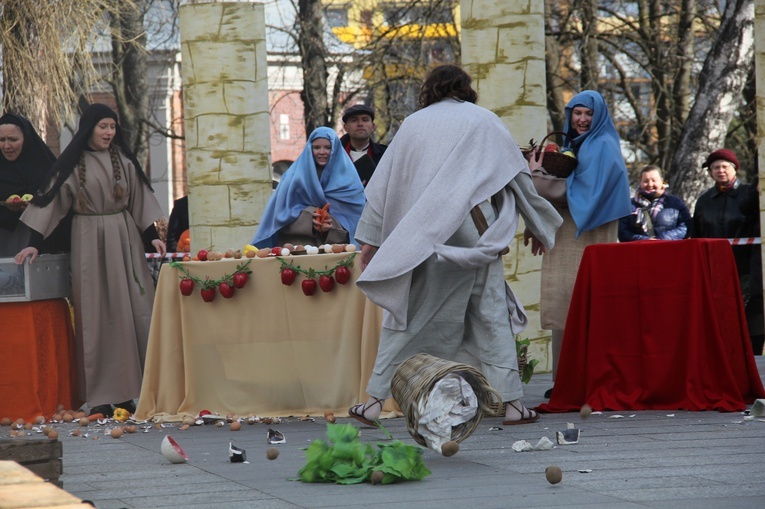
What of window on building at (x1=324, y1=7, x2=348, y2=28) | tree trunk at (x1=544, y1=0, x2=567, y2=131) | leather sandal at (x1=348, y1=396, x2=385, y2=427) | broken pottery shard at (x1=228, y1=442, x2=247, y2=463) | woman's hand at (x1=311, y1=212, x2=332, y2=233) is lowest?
broken pottery shard at (x1=228, y1=442, x2=247, y2=463)

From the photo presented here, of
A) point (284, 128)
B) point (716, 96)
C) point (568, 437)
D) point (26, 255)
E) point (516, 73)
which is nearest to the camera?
point (568, 437)

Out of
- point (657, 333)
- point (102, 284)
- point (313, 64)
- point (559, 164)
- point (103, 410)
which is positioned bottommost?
point (103, 410)

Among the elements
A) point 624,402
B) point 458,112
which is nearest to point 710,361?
point 624,402

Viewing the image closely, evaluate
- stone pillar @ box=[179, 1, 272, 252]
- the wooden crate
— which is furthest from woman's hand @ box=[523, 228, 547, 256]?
stone pillar @ box=[179, 1, 272, 252]

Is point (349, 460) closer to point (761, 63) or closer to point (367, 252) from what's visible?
point (367, 252)

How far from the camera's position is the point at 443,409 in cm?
552

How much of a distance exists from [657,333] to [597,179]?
3.79 feet

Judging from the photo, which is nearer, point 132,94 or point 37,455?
point 37,455

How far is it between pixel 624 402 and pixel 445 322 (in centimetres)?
144

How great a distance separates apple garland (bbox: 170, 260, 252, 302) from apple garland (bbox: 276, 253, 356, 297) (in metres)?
0.24

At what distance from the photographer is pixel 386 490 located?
4855mm

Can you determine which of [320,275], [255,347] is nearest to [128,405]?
[255,347]

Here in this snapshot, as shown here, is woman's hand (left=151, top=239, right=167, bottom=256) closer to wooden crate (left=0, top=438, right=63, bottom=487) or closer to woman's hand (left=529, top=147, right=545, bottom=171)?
woman's hand (left=529, top=147, right=545, bottom=171)

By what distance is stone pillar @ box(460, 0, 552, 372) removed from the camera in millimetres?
10383
